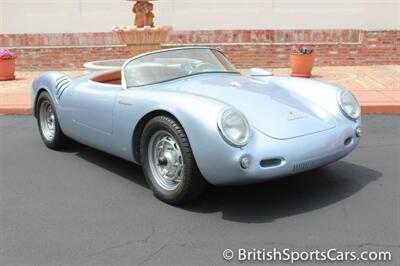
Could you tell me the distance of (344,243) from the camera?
283cm

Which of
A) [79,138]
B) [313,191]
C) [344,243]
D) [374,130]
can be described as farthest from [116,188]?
[374,130]

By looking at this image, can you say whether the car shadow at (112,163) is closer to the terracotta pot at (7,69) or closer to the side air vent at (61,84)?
the side air vent at (61,84)

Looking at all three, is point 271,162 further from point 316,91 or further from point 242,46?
point 242,46

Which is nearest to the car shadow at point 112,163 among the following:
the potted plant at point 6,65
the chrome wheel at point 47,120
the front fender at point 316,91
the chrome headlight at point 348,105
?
the chrome wheel at point 47,120

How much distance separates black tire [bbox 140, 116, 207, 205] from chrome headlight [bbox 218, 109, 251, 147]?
0.31 meters

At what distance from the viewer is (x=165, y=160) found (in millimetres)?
3508

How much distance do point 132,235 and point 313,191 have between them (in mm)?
1469

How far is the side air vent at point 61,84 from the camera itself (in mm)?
4781

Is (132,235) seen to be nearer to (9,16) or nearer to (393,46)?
(393,46)

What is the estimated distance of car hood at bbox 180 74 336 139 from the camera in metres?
3.36

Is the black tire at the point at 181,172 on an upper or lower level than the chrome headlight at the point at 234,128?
lower

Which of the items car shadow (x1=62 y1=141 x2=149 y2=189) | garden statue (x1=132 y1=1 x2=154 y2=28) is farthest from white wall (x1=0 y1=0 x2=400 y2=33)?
car shadow (x1=62 y1=141 x2=149 y2=189)

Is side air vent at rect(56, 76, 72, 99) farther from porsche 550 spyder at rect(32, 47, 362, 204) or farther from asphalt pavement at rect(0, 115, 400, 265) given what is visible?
asphalt pavement at rect(0, 115, 400, 265)

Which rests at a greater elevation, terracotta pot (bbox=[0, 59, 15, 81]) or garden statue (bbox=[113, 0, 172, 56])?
garden statue (bbox=[113, 0, 172, 56])
